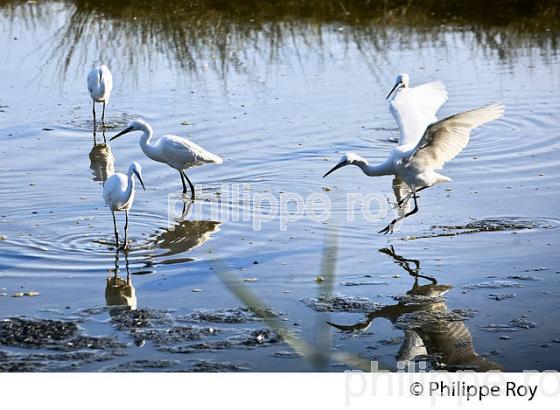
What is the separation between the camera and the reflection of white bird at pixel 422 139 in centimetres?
829

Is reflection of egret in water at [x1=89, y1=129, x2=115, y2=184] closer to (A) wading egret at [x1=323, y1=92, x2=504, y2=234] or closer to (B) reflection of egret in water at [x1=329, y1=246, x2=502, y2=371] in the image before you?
(A) wading egret at [x1=323, y1=92, x2=504, y2=234]

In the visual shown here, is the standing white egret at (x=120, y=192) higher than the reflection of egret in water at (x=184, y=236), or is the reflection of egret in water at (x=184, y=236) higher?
the standing white egret at (x=120, y=192)

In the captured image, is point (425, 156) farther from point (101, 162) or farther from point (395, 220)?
point (101, 162)

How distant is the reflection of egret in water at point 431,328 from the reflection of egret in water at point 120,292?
4.63 ft

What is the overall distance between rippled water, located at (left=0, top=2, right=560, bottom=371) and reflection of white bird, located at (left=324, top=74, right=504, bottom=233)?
37 cm

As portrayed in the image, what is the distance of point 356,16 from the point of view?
18.1 meters

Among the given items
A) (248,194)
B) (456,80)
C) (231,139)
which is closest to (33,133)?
(231,139)

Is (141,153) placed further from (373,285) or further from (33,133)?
(373,285)

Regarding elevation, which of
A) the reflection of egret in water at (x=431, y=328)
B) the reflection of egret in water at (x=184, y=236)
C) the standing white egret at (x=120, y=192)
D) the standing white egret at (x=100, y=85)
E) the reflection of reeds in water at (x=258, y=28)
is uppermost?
the reflection of reeds in water at (x=258, y=28)

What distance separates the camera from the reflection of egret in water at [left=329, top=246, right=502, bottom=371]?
615 cm

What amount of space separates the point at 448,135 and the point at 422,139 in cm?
29

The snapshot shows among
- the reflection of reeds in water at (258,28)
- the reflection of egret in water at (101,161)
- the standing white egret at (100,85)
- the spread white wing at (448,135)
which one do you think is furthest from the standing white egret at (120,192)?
the reflection of reeds in water at (258,28)

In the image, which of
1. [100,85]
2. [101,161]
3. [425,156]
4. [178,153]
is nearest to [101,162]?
[101,161]

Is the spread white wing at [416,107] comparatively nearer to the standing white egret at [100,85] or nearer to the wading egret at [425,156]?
the wading egret at [425,156]
